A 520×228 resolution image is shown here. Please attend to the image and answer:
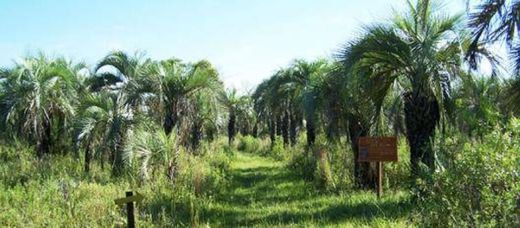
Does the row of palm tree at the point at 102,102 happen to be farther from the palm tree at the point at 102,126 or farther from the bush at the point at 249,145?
the bush at the point at 249,145

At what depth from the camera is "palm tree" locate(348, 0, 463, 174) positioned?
10.0 meters

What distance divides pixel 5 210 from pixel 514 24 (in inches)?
349

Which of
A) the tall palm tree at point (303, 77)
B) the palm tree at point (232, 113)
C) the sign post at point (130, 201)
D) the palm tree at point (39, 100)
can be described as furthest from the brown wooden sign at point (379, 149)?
the palm tree at point (232, 113)

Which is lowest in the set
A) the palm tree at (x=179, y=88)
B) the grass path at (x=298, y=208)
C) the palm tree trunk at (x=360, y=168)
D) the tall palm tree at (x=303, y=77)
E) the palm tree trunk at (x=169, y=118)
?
the grass path at (x=298, y=208)

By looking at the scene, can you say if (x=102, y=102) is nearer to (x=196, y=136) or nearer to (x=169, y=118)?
(x=169, y=118)

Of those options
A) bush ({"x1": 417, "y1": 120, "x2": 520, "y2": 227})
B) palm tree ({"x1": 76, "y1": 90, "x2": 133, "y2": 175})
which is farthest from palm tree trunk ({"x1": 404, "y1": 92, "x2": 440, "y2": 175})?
palm tree ({"x1": 76, "y1": 90, "x2": 133, "y2": 175})

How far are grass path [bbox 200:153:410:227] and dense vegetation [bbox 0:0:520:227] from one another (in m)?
0.05

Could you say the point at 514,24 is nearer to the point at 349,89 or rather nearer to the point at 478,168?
the point at 349,89

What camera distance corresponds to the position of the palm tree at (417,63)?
1002 cm

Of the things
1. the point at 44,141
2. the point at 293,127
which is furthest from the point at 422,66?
the point at 293,127

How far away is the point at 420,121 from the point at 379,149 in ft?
3.18

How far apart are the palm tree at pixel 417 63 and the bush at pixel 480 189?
343 cm

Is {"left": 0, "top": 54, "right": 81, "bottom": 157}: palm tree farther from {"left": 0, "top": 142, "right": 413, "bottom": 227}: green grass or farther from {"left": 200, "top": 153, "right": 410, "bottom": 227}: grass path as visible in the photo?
{"left": 200, "top": 153, "right": 410, "bottom": 227}: grass path

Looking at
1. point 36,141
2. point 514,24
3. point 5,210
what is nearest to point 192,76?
point 36,141
